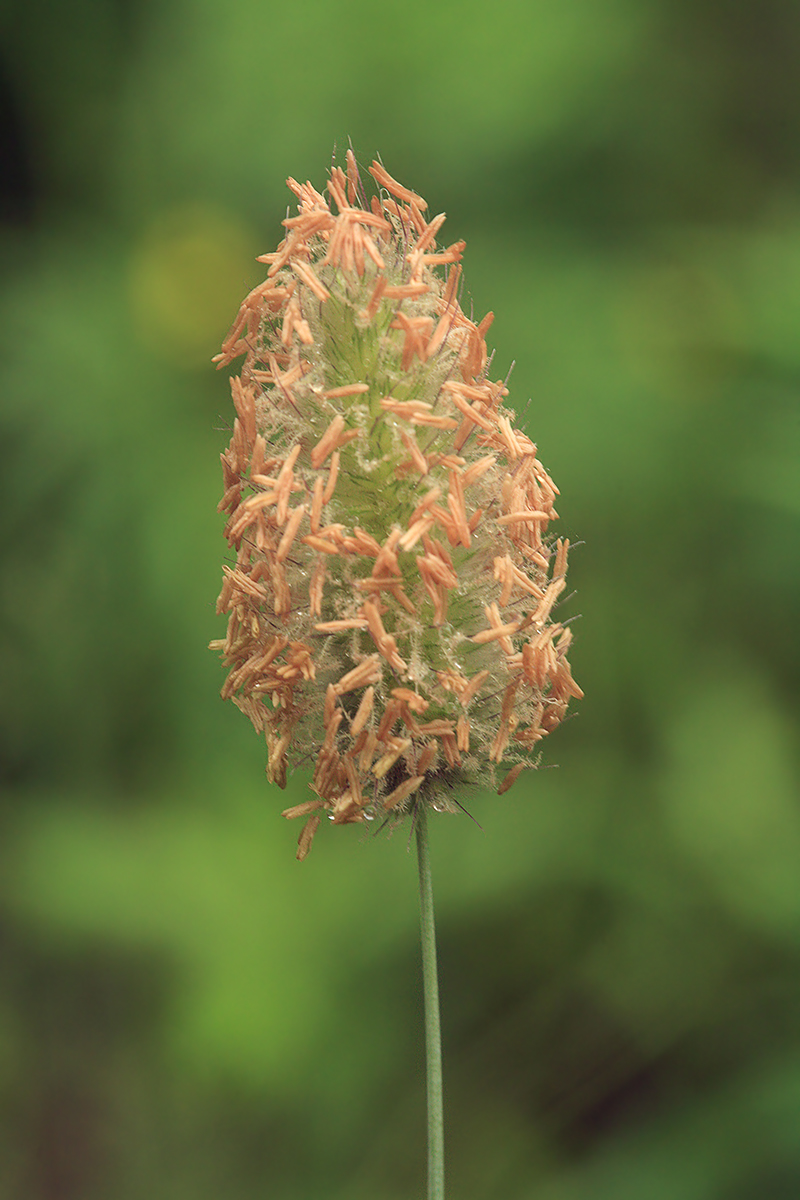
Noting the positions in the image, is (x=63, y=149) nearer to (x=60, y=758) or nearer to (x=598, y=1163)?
(x=60, y=758)

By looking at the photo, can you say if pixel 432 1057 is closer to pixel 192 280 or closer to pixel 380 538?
pixel 380 538

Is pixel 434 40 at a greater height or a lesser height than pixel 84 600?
greater

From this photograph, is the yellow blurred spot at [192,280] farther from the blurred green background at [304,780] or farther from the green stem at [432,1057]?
the green stem at [432,1057]

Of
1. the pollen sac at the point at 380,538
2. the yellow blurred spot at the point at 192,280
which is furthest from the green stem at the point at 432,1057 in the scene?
the yellow blurred spot at the point at 192,280

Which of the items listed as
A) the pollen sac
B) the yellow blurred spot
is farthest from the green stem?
the yellow blurred spot

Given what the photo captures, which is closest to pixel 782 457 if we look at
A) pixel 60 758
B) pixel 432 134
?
pixel 432 134

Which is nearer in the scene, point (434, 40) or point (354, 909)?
point (354, 909)

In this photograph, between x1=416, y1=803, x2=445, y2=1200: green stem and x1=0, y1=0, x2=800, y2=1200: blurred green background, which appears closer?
x1=416, y1=803, x2=445, y2=1200: green stem

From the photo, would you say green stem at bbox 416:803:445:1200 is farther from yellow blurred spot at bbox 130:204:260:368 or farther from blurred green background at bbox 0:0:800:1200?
yellow blurred spot at bbox 130:204:260:368
